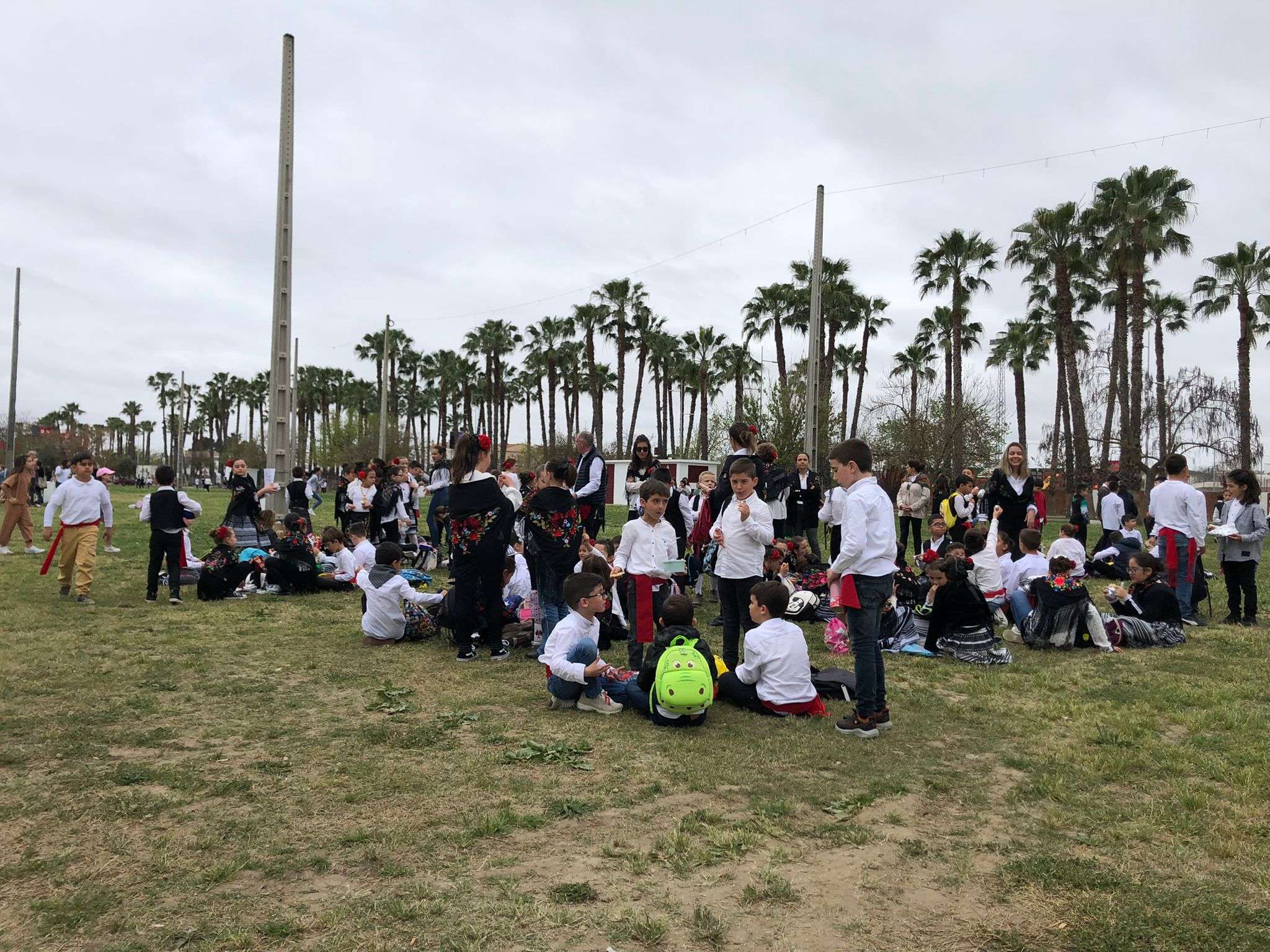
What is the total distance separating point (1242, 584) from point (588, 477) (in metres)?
7.32

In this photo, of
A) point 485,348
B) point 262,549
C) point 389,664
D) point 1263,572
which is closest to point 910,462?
point 1263,572

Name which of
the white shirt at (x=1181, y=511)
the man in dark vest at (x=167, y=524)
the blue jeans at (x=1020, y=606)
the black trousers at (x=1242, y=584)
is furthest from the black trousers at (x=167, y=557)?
the black trousers at (x=1242, y=584)

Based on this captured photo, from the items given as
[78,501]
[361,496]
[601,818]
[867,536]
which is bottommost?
[601,818]

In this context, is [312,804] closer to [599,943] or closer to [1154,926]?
[599,943]

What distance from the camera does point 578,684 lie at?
5.96 m

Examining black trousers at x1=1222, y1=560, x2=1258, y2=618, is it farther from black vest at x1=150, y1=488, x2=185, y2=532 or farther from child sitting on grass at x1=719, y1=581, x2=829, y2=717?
black vest at x1=150, y1=488, x2=185, y2=532

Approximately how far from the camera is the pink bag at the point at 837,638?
8.07 m

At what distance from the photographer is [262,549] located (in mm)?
11969

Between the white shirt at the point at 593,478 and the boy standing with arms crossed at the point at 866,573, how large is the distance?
419 centimetres

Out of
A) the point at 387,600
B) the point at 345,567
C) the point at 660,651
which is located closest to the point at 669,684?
the point at 660,651

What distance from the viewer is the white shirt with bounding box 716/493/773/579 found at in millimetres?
6324

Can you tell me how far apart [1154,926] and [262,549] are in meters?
11.2

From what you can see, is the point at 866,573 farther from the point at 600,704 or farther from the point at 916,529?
the point at 916,529

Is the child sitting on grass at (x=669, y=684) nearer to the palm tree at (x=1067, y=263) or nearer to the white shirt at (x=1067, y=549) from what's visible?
the white shirt at (x=1067, y=549)
